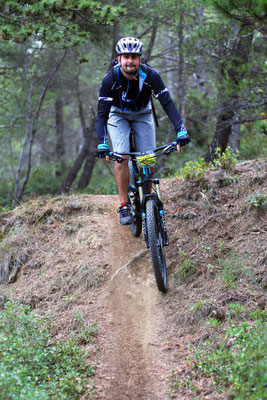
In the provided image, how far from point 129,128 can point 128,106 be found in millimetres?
322

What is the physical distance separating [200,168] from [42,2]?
356 cm

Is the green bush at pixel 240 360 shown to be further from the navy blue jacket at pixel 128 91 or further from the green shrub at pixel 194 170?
the green shrub at pixel 194 170

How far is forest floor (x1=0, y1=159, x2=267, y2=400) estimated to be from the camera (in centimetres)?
419

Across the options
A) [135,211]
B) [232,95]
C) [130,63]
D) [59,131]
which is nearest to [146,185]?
[135,211]

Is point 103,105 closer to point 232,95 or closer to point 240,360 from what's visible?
point 240,360

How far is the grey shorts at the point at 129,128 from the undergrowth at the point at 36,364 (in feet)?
8.14

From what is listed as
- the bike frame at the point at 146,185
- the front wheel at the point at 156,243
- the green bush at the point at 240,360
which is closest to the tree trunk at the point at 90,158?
the bike frame at the point at 146,185

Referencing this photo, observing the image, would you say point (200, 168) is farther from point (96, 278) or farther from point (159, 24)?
point (159, 24)

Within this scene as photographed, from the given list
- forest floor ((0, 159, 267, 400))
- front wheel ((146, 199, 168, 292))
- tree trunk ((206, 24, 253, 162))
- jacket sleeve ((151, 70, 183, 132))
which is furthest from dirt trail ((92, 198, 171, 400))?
tree trunk ((206, 24, 253, 162))

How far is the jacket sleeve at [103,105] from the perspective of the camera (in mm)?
5148

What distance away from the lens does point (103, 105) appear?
520cm

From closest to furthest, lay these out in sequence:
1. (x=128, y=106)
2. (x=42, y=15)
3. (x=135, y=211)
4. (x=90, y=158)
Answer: (x=128, y=106) → (x=135, y=211) → (x=42, y=15) → (x=90, y=158)

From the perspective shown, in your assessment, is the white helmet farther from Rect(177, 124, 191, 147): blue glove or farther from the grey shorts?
Rect(177, 124, 191, 147): blue glove

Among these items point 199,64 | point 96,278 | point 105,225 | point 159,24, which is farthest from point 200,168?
point 159,24
